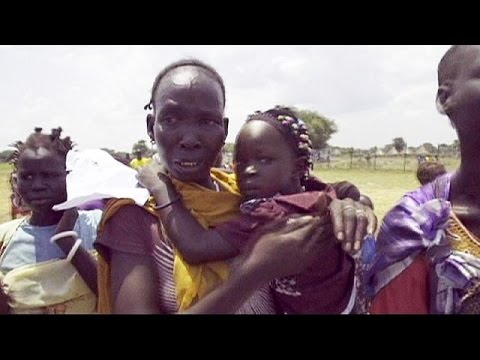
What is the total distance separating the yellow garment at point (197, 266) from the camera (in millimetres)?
1781

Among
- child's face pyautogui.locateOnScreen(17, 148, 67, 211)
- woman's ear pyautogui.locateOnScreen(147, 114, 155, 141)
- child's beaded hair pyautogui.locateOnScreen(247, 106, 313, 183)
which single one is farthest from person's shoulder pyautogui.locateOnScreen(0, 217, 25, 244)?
child's beaded hair pyautogui.locateOnScreen(247, 106, 313, 183)

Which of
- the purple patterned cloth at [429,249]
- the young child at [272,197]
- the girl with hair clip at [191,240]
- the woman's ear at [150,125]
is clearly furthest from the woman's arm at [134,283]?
the purple patterned cloth at [429,249]

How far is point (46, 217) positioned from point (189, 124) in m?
0.70

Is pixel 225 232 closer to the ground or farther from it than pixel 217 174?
closer to the ground

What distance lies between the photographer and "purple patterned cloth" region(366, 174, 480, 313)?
173cm

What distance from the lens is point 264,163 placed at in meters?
1.88

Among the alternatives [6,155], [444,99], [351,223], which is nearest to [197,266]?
[351,223]

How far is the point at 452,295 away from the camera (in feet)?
5.71

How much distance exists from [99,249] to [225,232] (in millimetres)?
328

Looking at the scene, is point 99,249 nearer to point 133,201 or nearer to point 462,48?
point 133,201

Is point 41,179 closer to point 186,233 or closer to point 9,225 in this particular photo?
point 9,225

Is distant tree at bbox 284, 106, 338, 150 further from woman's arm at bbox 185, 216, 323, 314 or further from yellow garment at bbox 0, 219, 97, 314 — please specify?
yellow garment at bbox 0, 219, 97, 314
